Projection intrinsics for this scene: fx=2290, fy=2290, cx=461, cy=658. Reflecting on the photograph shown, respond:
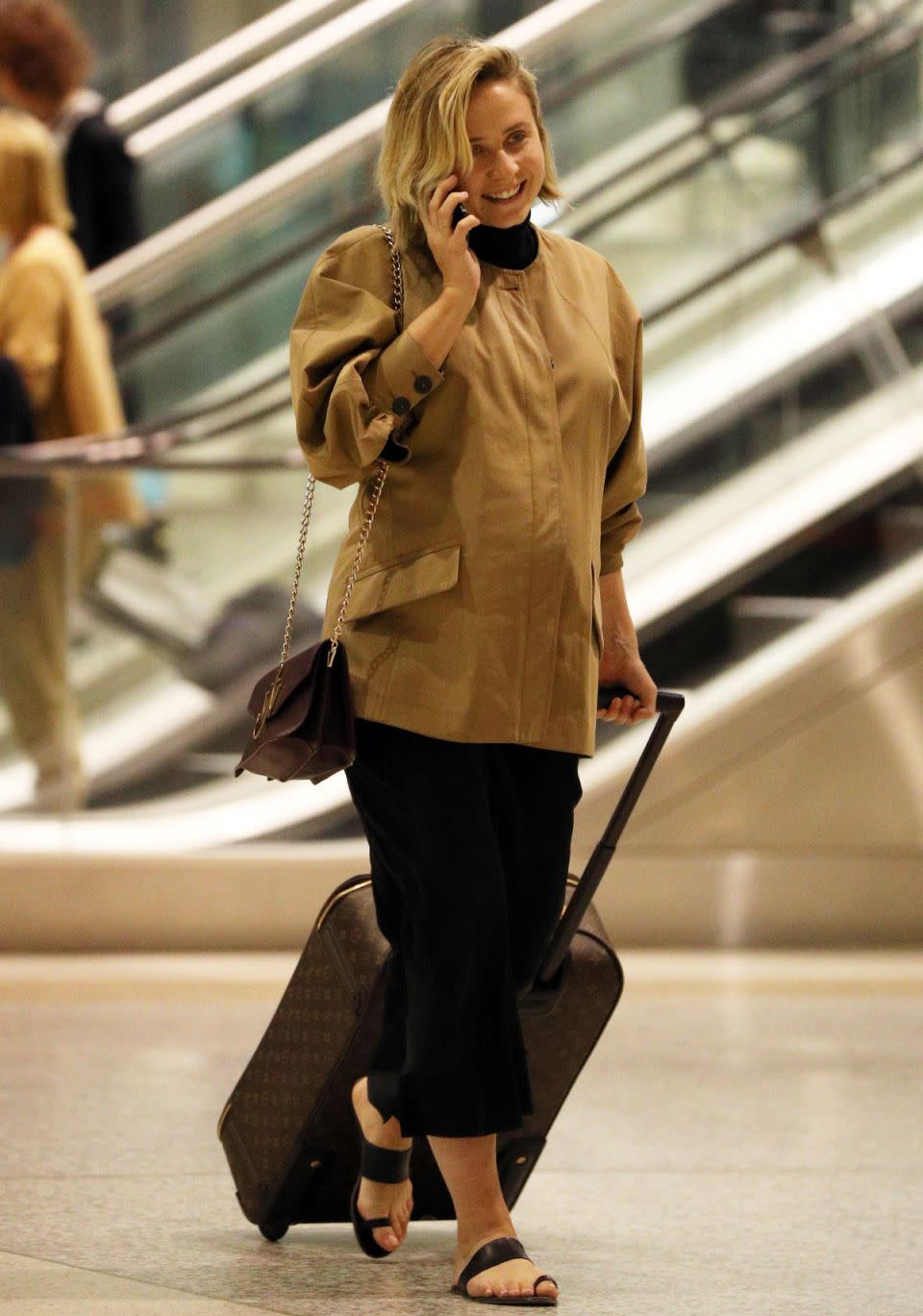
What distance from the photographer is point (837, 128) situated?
→ 7.31 meters

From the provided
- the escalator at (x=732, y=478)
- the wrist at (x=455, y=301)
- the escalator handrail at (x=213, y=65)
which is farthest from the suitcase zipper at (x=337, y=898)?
the escalator handrail at (x=213, y=65)

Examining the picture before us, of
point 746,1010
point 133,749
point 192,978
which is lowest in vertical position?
point 746,1010

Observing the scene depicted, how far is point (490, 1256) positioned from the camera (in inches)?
116

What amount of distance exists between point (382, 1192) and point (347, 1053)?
0.66ft

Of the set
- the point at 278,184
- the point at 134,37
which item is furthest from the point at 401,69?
the point at 134,37

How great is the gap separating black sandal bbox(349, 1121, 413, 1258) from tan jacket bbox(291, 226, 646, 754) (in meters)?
0.60

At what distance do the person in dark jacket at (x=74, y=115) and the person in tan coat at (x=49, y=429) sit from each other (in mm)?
922

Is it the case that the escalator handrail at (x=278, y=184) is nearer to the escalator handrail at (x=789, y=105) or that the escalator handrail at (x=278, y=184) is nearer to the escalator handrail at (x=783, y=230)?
the escalator handrail at (x=783, y=230)

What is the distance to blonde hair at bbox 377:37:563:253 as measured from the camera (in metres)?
2.91

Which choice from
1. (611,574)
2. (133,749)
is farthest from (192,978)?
(611,574)

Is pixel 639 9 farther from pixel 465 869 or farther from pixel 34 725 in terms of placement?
pixel 465 869

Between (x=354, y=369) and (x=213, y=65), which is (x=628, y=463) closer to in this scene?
(x=354, y=369)

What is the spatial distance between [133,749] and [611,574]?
3379 millimetres

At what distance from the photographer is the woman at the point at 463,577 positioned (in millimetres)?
2912
